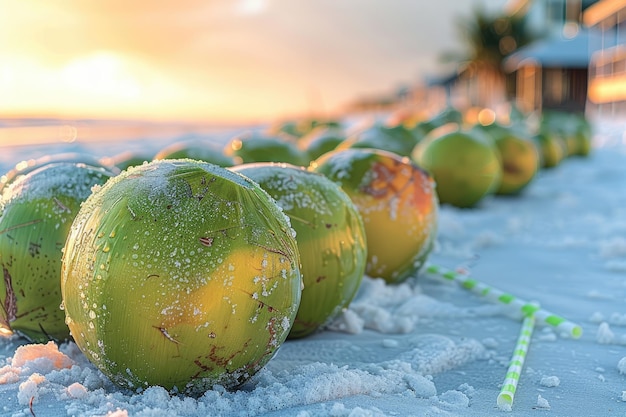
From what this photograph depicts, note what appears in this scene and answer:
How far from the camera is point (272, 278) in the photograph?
1553mm

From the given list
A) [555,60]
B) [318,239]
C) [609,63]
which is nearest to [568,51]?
[555,60]

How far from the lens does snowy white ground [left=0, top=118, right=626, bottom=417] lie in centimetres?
157

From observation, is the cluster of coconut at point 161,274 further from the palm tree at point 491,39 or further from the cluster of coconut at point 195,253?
the palm tree at point 491,39

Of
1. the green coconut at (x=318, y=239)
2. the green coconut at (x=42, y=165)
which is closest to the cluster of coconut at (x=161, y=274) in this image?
the green coconut at (x=318, y=239)

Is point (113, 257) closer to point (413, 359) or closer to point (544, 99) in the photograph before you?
point (413, 359)

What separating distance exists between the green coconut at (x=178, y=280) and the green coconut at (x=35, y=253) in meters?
0.30

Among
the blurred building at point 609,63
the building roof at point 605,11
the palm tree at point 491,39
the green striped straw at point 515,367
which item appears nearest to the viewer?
the green striped straw at point 515,367

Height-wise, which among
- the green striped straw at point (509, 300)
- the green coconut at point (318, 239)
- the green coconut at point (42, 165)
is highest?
the green coconut at point (42, 165)

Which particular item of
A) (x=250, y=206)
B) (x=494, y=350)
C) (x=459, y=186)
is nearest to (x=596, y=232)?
(x=459, y=186)

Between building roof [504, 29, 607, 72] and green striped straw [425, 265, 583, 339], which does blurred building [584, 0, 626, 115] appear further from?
green striped straw [425, 265, 583, 339]

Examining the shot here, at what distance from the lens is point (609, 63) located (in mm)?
20531

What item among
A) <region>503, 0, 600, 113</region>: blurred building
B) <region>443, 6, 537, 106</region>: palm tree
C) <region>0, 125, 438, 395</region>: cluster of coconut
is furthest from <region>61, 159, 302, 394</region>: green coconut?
<region>443, 6, 537, 106</region>: palm tree

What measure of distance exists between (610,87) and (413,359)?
20764 mm

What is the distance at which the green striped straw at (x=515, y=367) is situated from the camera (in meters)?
1.66
